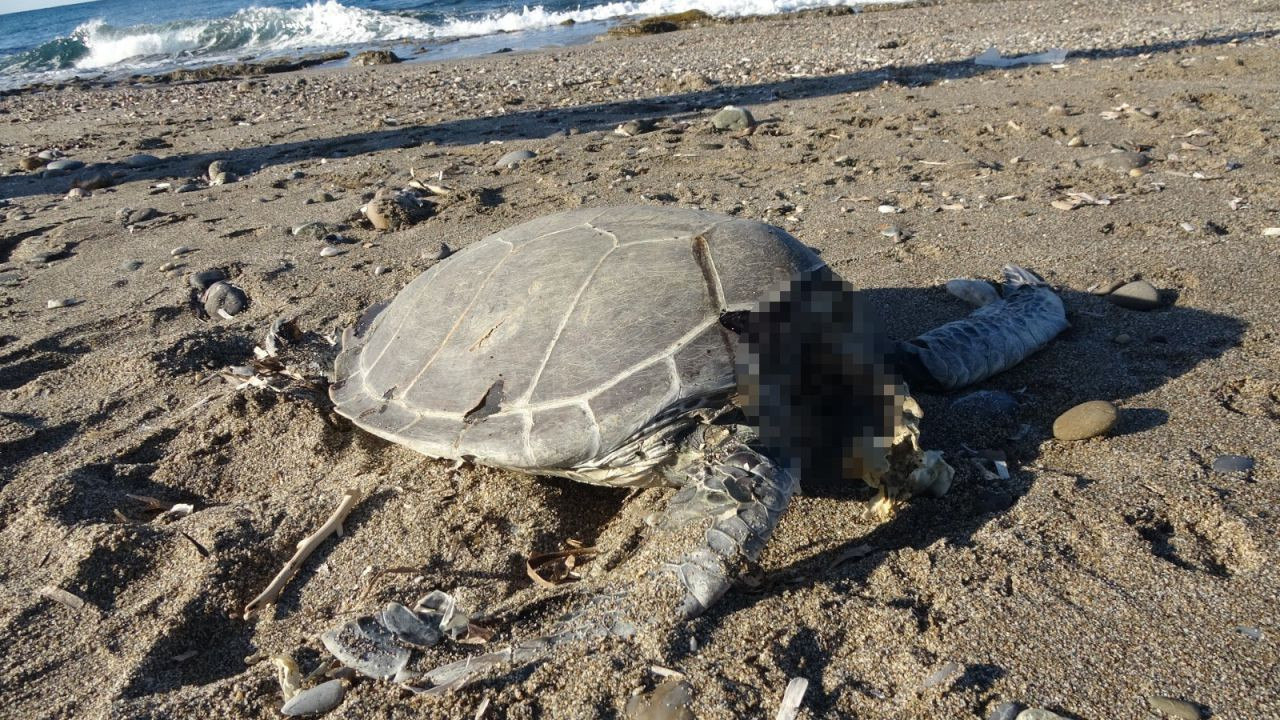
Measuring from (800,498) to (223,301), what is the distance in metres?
3.51

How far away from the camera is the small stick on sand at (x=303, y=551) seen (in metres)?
2.13

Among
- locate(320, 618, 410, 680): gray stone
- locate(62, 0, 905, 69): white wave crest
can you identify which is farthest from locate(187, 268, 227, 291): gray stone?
locate(62, 0, 905, 69): white wave crest

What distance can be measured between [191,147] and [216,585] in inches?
303

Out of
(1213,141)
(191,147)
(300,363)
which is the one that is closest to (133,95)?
(191,147)

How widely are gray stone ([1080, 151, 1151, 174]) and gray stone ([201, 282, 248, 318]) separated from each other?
5572mm

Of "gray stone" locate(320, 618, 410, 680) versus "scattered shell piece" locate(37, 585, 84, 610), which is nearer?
"gray stone" locate(320, 618, 410, 680)

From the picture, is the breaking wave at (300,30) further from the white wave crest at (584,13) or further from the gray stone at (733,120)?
the gray stone at (733,120)

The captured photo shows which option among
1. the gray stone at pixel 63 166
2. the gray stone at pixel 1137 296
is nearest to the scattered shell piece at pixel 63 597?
the gray stone at pixel 1137 296

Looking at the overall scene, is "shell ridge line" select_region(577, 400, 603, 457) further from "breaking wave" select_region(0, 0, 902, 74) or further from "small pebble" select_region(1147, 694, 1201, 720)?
"breaking wave" select_region(0, 0, 902, 74)

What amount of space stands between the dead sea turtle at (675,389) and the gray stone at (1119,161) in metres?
3.66

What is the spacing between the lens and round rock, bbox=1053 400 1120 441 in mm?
2412

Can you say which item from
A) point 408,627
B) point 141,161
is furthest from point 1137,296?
point 141,161

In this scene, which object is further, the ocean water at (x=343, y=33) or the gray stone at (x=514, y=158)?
the ocean water at (x=343, y=33)

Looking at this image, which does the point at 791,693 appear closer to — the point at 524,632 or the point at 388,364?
the point at 524,632
